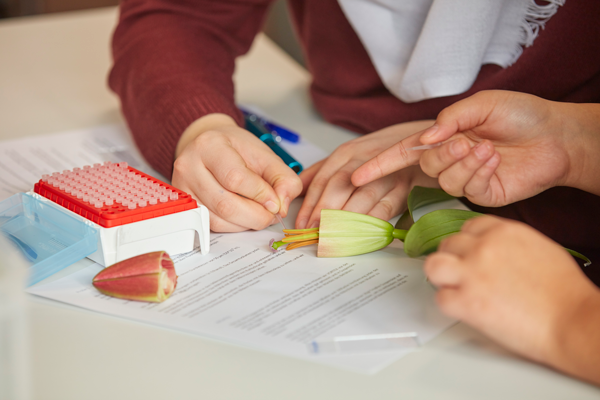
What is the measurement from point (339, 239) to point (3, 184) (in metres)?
0.44

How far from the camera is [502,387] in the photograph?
1.23 ft

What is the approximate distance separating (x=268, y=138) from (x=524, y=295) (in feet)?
1.46

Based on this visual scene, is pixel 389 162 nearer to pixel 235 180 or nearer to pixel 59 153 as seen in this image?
pixel 235 180

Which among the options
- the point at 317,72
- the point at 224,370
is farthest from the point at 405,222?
the point at 317,72

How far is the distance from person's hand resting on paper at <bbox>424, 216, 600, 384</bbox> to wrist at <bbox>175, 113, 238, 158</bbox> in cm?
40

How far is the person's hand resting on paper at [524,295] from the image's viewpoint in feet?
1.18

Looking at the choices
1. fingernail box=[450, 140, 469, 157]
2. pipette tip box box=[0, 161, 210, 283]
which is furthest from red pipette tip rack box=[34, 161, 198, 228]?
fingernail box=[450, 140, 469, 157]

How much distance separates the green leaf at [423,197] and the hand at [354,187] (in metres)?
0.02

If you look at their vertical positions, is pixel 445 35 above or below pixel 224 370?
above

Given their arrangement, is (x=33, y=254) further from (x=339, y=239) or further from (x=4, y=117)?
(x=4, y=117)

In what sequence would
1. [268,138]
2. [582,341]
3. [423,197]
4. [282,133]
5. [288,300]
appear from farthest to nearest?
[282,133], [268,138], [423,197], [288,300], [582,341]

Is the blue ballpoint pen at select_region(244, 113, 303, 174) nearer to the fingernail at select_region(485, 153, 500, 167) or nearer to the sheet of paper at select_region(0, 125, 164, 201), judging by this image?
the sheet of paper at select_region(0, 125, 164, 201)

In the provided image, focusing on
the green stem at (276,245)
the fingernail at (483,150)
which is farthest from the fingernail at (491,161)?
the green stem at (276,245)

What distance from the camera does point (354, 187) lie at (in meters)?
0.61
